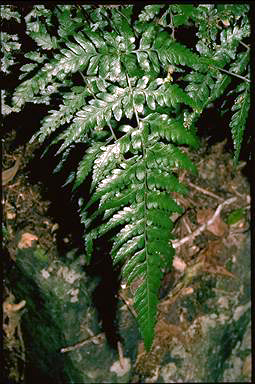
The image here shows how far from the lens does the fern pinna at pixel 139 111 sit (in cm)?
164

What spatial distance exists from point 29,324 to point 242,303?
185 cm

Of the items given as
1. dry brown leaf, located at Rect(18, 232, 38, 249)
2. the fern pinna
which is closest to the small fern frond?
the fern pinna

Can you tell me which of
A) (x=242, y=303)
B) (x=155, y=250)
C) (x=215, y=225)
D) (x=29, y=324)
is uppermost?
(x=155, y=250)

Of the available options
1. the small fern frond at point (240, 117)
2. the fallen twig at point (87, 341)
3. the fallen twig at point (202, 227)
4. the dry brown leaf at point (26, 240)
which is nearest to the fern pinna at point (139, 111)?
the small fern frond at point (240, 117)

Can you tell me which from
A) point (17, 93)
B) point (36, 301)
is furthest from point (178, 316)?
point (17, 93)

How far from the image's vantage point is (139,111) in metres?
1.71

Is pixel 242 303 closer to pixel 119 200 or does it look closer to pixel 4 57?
pixel 119 200

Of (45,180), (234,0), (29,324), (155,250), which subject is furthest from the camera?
(29,324)

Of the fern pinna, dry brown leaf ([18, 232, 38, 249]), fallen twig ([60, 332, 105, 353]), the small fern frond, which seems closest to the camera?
the fern pinna

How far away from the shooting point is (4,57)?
2.01 metres

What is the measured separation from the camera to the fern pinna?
64.7 inches

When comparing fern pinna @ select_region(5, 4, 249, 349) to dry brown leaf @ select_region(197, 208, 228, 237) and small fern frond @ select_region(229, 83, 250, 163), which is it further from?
dry brown leaf @ select_region(197, 208, 228, 237)

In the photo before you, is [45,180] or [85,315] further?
[85,315]

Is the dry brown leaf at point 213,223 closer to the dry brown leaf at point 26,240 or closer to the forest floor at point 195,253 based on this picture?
→ the forest floor at point 195,253
